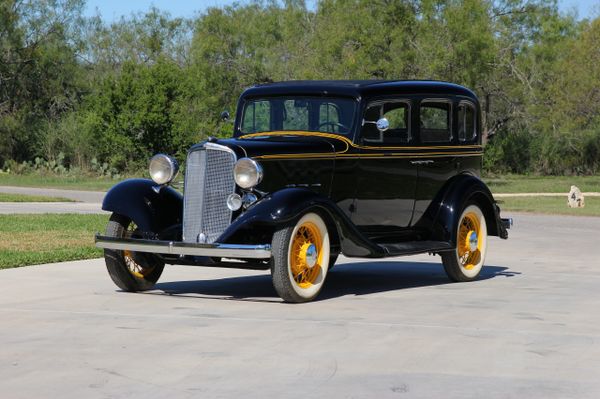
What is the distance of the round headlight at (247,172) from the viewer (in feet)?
36.1

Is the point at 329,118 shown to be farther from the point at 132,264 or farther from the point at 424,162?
the point at 132,264

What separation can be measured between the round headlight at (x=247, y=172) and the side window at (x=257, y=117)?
1.87m

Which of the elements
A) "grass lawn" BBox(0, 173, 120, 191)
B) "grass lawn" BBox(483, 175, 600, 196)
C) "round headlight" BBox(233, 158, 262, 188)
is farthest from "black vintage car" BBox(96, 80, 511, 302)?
"grass lawn" BBox(483, 175, 600, 196)

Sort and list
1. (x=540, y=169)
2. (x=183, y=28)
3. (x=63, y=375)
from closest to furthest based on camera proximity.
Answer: (x=63, y=375)
(x=540, y=169)
(x=183, y=28)

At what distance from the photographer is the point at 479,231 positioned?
13.8 meters

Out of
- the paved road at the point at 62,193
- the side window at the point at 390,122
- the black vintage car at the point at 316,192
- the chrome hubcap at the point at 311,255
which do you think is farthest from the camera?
the paved road at the point at 62,193

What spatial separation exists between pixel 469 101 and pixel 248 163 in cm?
419

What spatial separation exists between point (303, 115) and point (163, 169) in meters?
1.61

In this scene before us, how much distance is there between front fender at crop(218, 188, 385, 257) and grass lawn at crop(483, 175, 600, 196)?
97.9 ft

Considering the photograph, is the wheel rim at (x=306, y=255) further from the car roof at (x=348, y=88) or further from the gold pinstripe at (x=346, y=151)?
the car roof at (x=348, y=88)

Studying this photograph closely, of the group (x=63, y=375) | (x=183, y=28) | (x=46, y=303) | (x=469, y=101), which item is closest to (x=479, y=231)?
(x=469, y=101)

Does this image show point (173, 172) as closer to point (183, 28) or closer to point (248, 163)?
point (248, 163)

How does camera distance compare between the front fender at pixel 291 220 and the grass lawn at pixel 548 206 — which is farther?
the grass lawn at pixel 548 206

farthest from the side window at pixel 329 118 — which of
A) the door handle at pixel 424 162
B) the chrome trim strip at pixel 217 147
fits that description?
the chrome trim strip at pixel 217 147
